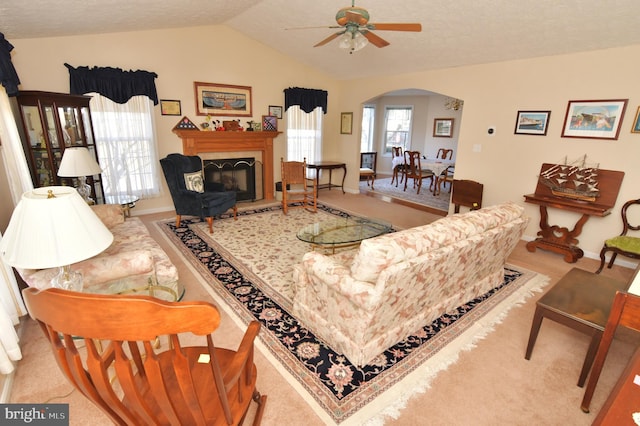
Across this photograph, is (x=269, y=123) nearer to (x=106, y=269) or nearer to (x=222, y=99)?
(x=222, y=99)

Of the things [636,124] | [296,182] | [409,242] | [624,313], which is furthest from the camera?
[296,182]

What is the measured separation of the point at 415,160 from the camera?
763cm

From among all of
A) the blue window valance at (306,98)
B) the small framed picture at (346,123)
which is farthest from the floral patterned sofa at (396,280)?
the small framed picture at (346,123)

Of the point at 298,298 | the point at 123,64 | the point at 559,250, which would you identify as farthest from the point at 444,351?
the point at 123,64

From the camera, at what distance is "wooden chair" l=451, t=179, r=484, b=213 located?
4.80m

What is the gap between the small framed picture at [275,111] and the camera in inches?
242

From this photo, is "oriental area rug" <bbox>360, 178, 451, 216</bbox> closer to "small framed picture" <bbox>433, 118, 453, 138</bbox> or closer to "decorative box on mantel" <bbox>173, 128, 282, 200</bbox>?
"small framed picture" <bbox>433, 118, 453, 138</bbox>

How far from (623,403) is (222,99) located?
5.89m

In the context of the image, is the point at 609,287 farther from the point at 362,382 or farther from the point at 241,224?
the point at 241,224

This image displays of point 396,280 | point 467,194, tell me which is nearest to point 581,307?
point 396,280

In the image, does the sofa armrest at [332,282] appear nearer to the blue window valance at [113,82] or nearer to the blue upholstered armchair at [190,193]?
the blue upholstered armchair at [190,193]

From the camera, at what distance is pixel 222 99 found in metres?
5.54

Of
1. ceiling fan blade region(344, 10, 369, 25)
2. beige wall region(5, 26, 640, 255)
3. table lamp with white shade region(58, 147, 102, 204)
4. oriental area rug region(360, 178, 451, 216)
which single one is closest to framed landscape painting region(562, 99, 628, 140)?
beige wall region(5, 26, 640, 255)

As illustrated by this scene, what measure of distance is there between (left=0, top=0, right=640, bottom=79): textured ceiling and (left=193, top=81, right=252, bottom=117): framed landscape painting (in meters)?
Answer: 0.94
